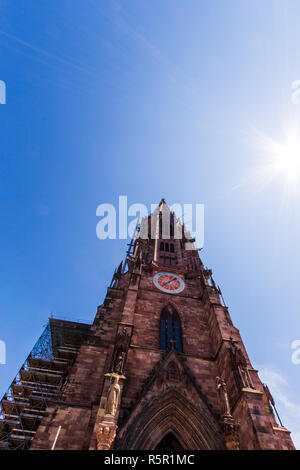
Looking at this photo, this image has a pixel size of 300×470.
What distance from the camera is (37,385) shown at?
50.0 feet

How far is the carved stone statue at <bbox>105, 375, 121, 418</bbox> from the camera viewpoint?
26.8ft

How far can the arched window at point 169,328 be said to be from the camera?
1355 centimetres

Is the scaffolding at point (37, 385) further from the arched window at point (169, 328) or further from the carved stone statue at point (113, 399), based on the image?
the arched window at point (169, 328)

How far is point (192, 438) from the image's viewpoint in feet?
31.1

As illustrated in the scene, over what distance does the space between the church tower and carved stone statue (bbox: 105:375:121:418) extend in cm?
3

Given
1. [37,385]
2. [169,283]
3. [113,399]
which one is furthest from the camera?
[169,283]

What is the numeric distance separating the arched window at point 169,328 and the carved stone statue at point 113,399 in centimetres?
459

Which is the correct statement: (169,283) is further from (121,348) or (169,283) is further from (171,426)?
(171,426)

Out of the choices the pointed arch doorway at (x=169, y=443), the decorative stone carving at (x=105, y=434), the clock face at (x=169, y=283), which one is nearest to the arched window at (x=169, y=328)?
the clock face at (x=169, y=283)

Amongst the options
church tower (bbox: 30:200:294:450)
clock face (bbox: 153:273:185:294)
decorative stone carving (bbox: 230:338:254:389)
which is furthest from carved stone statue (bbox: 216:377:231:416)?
clock face (bbox: 153:273:185:294)

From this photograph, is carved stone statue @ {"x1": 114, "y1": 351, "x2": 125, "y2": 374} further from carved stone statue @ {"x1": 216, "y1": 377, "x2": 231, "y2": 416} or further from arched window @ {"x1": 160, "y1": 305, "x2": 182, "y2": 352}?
carved stone statue @ {"x1": 216, "y1": 377, "x2": 231, "y2": 416}

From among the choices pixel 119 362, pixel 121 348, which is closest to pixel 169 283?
pixel 121 348

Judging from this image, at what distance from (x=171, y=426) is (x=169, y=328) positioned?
5.05 meters
